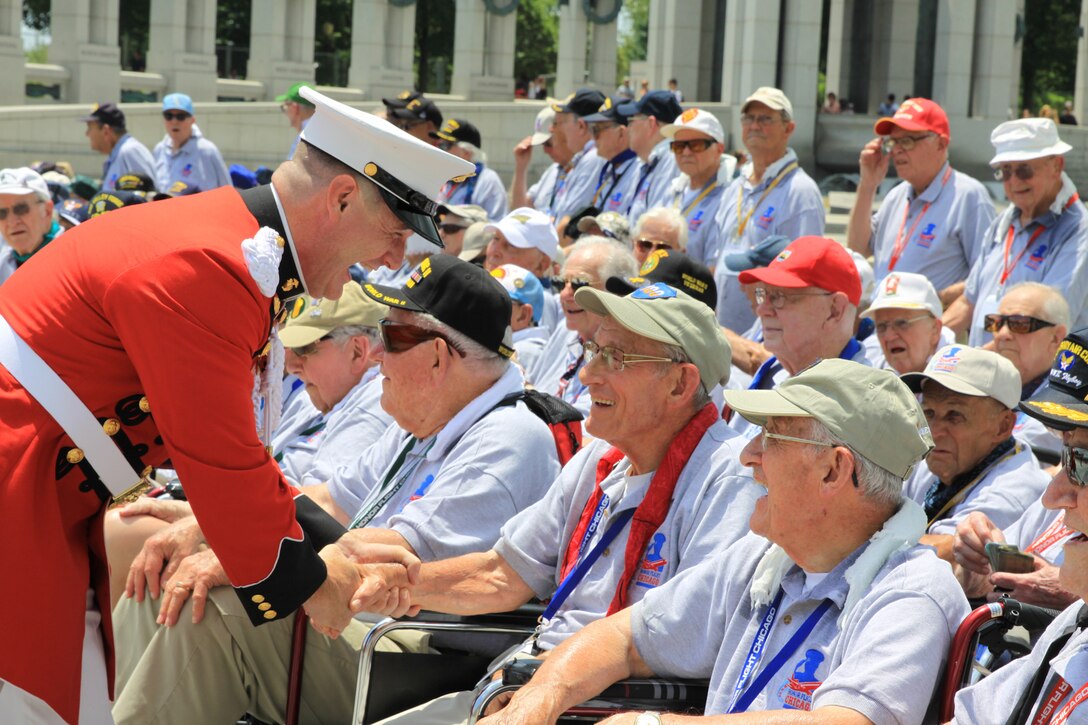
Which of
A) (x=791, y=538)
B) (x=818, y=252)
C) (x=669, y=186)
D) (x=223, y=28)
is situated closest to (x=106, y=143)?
(x=669, y=186)

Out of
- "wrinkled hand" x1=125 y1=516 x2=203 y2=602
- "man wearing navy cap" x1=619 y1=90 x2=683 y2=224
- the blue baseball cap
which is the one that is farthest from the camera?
the blue baseball cap

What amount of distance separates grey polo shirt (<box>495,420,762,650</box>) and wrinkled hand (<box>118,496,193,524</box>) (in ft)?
3.83

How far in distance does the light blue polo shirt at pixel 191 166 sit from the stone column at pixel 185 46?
54.5 ft

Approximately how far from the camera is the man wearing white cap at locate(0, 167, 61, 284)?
10273mm

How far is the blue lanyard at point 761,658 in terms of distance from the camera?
10.5 feet

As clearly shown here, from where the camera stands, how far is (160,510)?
472 centimetres

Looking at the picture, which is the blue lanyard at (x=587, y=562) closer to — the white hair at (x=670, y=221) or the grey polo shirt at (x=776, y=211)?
the white hair at (x=670, y=221)

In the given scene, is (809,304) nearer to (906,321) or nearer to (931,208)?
(906,321)

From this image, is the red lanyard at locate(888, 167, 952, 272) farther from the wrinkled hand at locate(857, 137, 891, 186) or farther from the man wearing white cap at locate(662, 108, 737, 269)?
the man wearing white cap at locate(662, 108, 737, 269)

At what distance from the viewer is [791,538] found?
3270 mm

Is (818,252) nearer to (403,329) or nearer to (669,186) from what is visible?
(403,329)

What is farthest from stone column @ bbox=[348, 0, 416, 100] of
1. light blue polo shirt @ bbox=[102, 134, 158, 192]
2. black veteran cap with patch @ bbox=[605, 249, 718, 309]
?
black veteran cap with patch @ bbox=[605, 249, 718, 309]

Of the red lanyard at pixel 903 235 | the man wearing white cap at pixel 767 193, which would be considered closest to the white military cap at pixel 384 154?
the man wearing white cap at pixel 767 193

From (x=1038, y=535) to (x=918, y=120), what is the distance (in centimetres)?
453
